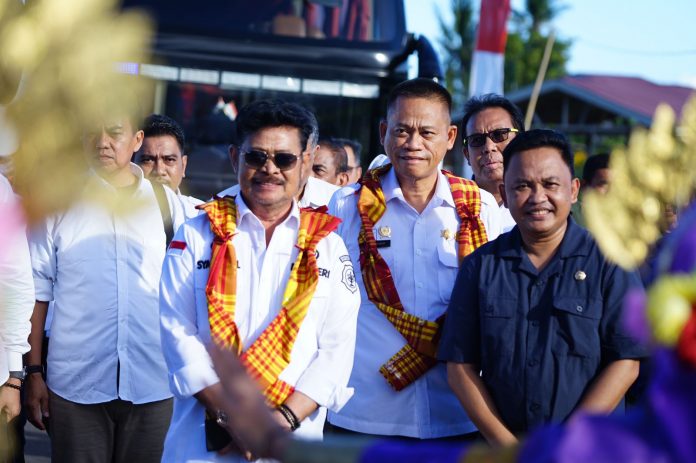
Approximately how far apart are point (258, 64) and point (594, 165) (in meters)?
2.65

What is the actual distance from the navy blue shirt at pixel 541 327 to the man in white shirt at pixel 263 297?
45 cm

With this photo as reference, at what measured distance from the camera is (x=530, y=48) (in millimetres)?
36312

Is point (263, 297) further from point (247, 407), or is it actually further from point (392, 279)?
point (247, 407)

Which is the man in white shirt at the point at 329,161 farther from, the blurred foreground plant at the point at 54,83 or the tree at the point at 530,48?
the tree at the point at 530,48

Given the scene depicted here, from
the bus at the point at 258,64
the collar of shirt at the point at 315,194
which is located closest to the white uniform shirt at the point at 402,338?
the collar of shirt at the point at 315,194

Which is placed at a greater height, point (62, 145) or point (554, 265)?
point (62, 145)

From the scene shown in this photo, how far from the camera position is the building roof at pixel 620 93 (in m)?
19.6

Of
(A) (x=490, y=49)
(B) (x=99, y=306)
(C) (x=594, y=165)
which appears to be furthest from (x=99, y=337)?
(A) (x=490, y=49)

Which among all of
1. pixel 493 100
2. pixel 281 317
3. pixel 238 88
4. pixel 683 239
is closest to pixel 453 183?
pixel 493 100

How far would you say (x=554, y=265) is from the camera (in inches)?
121

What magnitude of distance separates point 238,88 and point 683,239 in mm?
5822

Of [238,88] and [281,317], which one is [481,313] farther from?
[238,88]

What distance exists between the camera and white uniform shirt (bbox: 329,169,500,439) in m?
3.48

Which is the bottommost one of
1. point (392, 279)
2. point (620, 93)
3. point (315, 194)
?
point (392, 279)
